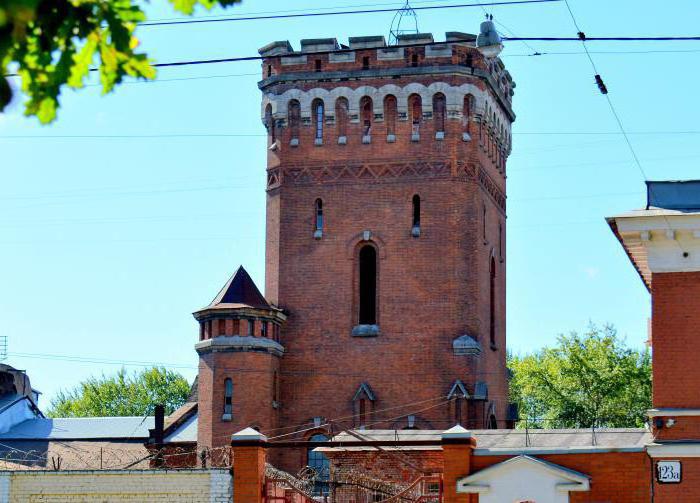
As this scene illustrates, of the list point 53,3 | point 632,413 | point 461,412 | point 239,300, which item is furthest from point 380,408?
point 53,3

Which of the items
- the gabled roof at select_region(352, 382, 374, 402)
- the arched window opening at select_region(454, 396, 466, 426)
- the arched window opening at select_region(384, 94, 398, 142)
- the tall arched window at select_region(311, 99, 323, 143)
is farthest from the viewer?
the tall arched window at select_region(311, 99, 323, 143)

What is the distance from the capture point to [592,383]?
7575cm

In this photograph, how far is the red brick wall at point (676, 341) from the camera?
25.5 m

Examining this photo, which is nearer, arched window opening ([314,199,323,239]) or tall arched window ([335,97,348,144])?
arched window opening ([314,199,323,239])

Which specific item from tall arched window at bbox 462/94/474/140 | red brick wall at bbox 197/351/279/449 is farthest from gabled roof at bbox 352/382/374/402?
tall arched window at bbox 462/94/474/140

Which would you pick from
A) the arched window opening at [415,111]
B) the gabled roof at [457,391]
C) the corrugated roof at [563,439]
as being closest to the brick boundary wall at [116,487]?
the corrugated roof at [563,439]

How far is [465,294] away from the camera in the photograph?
49281 millimetres

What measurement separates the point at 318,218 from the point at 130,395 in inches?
2022

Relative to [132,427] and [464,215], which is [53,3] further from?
[132,427]

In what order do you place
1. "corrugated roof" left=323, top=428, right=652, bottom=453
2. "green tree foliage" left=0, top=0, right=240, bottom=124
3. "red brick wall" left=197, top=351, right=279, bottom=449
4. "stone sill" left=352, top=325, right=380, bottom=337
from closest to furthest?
"green tree foliage" left=0, top=0, right=240, bottom=124 < "corrugated roof" left=323, top=428, right=652, bottom=453 < "red brick wall" left=197, top=351, right=279, bottom=449 < "stone sill" left=352, top=325, right=380, bottom=337

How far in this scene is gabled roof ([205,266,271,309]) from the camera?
160 feet

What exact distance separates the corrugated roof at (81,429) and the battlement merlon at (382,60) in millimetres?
21762

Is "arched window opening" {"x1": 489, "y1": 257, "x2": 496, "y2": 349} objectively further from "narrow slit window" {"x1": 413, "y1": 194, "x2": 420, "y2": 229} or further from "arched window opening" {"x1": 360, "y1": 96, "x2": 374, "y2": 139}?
"arched window opening" {"x1": 360, "y1": 96, "x2": 374, "y2": 139}

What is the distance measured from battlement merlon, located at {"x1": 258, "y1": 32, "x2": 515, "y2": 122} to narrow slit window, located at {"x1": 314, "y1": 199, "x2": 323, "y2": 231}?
13.7 feet
